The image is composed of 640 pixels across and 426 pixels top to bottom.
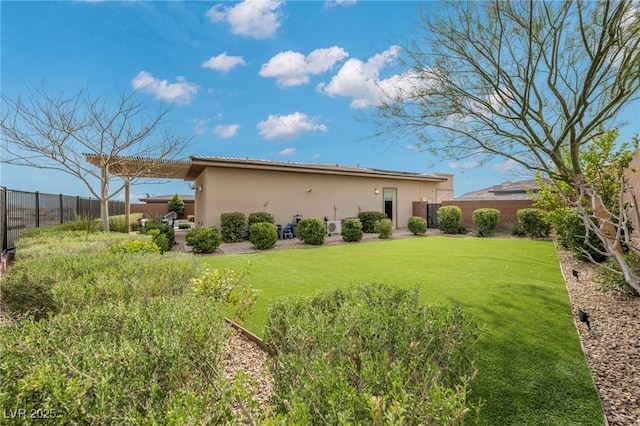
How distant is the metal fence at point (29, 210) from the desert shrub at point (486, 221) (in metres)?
18.3

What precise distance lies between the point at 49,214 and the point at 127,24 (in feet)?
31.4

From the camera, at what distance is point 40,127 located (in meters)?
10.5

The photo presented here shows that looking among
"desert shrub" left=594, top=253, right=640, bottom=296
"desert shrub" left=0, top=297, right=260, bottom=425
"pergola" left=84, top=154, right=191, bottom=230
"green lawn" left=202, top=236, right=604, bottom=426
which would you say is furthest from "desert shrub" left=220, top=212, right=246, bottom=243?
"desert shrub" left=594, top=253, right=640, bottom=296

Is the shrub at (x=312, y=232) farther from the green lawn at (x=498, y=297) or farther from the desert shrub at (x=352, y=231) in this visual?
the desert shrub at (x=352, y=231)

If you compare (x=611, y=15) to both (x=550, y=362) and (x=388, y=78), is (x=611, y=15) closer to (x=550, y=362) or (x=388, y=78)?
(x=388, y=78)

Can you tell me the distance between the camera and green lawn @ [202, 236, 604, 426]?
2615 millimetres

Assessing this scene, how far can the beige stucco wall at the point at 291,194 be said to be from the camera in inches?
543

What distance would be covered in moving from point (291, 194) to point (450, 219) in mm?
8823

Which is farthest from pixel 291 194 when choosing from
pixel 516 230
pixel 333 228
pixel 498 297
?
pixel 498 297

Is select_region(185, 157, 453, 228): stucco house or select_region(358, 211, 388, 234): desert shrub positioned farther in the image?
select_region(358, 211, 388, 234): desert shrub

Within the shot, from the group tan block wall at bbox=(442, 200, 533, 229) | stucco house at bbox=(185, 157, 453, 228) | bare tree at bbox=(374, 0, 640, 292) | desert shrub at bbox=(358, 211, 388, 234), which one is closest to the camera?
bare tree at bbox=(374, 0, 640, 292)

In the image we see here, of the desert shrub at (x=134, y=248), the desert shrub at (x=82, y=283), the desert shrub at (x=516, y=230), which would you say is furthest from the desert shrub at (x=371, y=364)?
the desert shrub at (x=516, y=230)

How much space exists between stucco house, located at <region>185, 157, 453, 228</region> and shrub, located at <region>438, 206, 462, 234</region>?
3.45 metres

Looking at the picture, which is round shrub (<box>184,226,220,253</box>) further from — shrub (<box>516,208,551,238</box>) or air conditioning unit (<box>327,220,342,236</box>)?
shrub (<box>516,208,551,238</box>)
